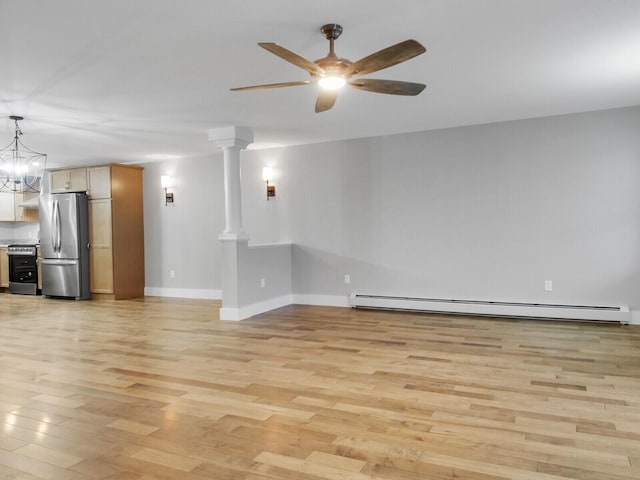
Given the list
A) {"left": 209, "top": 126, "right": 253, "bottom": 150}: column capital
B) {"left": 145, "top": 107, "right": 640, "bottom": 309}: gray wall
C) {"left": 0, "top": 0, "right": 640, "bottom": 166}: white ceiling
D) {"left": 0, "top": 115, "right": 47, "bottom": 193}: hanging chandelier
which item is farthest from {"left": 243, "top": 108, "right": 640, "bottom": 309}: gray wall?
{"left": 0, "top": 115, "right": 47, "bottom": 193}: hanging chandelier

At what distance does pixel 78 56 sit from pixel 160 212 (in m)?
4.74

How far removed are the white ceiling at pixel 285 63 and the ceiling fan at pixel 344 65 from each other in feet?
0.73

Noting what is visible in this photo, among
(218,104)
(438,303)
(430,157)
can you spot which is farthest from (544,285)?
(218,104)

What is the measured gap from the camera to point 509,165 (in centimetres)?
546

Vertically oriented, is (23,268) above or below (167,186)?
below

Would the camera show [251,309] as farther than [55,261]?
No

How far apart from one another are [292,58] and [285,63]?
922mm

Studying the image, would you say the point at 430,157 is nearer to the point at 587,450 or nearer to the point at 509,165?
the point at 509,165

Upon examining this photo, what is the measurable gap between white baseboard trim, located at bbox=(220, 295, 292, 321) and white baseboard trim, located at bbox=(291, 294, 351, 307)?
215 mm

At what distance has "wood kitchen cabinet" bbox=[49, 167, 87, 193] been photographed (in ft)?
25.1

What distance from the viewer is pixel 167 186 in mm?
7629

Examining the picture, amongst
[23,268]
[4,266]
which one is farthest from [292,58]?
[4,266]

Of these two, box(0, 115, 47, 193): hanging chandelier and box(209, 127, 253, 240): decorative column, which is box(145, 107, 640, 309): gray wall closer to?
box(209, 127, 253, 240): decorative column

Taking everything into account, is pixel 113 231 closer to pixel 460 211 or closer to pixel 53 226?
pixel 53 226
